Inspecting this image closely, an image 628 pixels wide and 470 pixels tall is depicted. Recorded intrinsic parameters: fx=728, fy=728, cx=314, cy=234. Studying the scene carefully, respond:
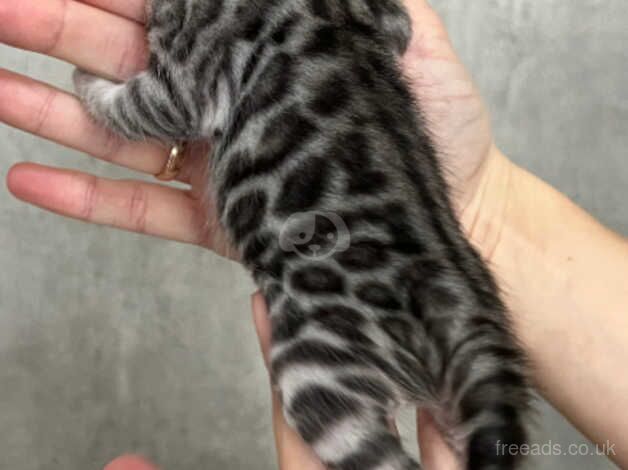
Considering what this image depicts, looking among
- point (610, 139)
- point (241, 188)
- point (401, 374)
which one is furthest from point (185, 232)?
point (610, 139)

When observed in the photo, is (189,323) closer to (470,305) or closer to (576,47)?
(470,305)

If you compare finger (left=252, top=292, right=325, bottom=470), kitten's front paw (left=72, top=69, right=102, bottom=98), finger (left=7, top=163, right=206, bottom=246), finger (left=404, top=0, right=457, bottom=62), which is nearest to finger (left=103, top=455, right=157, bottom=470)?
finger (left=252, top=292, right=325, bottom=470)

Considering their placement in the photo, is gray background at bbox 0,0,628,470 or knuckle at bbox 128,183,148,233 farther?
gray background at bbox 0,0,628,470

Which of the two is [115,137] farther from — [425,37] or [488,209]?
[488,209]

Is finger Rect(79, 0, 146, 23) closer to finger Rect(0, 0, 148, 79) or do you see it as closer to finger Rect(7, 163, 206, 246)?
finger Rect(0, 0, 148, 79)

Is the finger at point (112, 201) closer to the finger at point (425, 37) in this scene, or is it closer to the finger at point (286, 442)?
the finger at point (286, 442)
